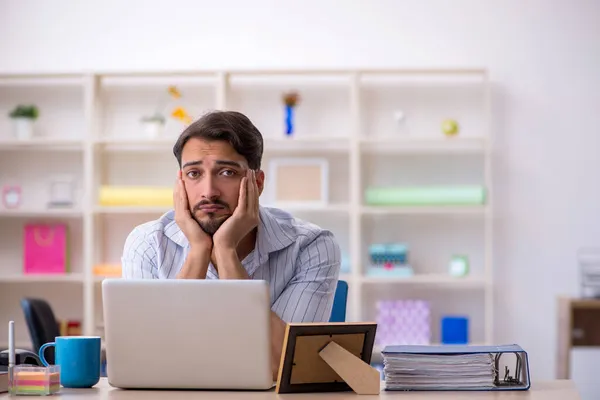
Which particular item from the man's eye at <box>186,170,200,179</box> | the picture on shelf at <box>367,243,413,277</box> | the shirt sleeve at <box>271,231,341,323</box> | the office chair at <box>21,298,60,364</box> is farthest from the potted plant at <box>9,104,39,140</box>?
the shirt sleeve at <box>271,231,341,323</box>

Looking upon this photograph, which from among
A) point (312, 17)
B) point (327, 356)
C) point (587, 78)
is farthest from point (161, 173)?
point (327, 356)

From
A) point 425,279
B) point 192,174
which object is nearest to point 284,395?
point 192,174

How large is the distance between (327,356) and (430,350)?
21 centimetres

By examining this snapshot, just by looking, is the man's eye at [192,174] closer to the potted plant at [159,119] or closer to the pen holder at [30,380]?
the pen holder at [30,380]

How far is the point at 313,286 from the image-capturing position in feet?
7.59

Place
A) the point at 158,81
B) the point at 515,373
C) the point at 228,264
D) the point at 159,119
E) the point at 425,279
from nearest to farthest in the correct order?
1. the point at 515,373
2. the point at 228,264
3. the point at 425,279
4. the point at 159,119
5. the point at 158,81

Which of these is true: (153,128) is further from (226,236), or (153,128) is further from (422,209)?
(226,236)

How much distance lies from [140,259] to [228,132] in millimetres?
397

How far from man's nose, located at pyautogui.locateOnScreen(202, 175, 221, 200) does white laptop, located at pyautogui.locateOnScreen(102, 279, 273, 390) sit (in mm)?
628

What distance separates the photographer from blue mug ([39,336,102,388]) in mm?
1903

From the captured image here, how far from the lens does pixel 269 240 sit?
2.42m

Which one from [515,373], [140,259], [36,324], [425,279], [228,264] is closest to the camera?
[515,373]

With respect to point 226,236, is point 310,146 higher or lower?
higher

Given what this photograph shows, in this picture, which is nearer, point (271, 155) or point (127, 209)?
point (127, 209)
